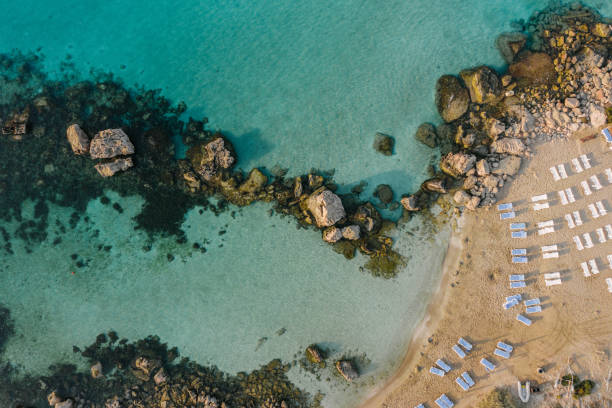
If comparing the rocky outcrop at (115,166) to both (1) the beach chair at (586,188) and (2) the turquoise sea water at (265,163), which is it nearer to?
(2) the turquoise sea water at (265,163)

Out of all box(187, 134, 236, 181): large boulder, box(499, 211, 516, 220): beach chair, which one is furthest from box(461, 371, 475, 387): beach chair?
box(187, 134, 236, 181): large boulder

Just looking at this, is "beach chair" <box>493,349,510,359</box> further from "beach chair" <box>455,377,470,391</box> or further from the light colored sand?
"beach chair" <box>455,377,470,391</box>

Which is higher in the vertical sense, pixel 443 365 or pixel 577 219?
pixel 577 219

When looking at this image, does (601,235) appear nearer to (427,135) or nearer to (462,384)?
(427,135)

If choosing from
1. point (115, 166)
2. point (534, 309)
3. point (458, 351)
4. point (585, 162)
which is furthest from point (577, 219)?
point (115, 166)

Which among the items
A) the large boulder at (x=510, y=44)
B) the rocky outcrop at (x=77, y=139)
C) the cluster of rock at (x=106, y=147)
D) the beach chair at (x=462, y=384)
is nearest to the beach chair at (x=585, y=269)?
the beach chair at (x=462, y=384)

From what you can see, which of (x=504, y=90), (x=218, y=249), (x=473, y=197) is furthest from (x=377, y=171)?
(x=218, y=249)

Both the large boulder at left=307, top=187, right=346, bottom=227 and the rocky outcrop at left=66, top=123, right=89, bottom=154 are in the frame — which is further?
the rocky outcrop at left=66, top=123, right=89, bottom=154
